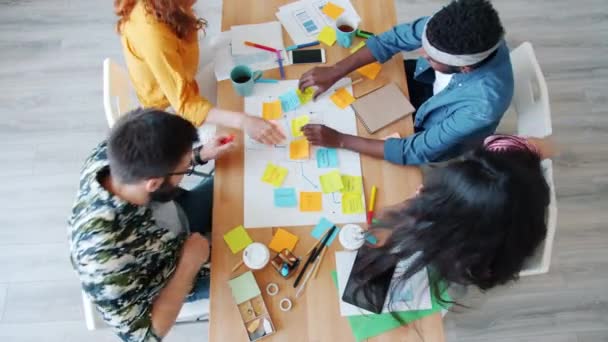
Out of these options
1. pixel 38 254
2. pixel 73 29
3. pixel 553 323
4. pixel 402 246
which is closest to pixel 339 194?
pixel 402 246

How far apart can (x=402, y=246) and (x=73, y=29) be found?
8.39 feet

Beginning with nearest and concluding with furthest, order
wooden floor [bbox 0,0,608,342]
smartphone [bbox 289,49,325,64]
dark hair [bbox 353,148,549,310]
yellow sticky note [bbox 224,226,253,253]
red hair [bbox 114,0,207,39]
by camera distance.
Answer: dark hair [bbox 353,148,549,310], yellow sticky note [bbox 224,226,253,253], red hair [bbox 114,0,207,39], smartphone [bbox 289,49,325,64], wooden floor [bbox 0,0,608,342]

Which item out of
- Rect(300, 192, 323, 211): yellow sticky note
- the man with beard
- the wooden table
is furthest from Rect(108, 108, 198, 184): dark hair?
Rect(300, 192, 323, 211): yellow sticky note

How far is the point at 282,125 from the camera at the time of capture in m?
1.64

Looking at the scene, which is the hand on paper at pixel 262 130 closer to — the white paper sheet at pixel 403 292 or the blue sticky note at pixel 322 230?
the blue sticky note at pixel 322 230

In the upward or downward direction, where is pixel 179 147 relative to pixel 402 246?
upward

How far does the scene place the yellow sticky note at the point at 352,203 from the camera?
4.90 feet

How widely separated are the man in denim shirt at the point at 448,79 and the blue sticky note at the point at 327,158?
2cm

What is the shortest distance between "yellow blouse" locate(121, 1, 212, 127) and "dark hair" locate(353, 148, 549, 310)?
85 cm

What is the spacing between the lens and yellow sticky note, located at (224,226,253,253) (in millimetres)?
1436

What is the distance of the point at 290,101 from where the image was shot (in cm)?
169

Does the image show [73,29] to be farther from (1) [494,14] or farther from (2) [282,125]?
(1) [494,14]

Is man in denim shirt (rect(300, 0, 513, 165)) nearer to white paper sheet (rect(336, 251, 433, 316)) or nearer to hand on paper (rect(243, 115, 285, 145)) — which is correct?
hand on paper (rect(243, 115, 285, 145))

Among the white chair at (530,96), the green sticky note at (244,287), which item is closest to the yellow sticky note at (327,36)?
the white chair at (530,96)
